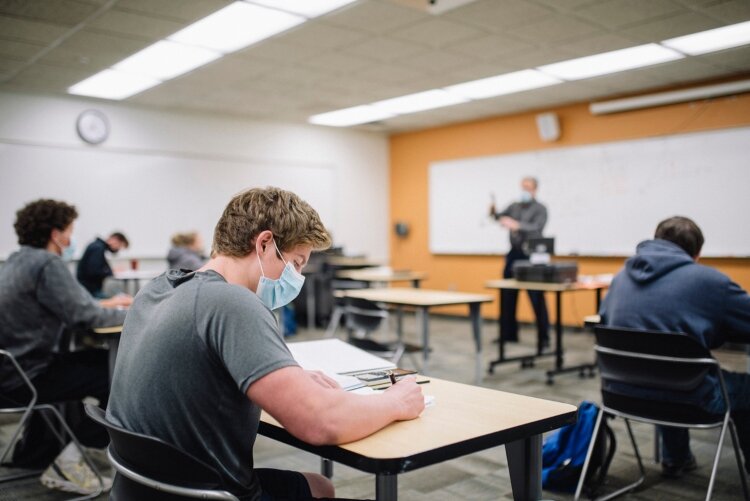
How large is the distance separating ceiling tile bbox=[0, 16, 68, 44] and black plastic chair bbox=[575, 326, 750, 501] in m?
4.23

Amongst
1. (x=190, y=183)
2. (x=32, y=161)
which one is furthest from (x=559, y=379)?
(x=32, y=161)

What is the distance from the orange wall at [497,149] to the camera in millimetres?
6312

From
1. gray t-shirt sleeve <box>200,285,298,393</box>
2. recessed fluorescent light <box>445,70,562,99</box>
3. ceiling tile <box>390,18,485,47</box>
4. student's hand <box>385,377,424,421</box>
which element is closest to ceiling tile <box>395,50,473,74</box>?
ceiling tile <box>390,18,485,47</box>

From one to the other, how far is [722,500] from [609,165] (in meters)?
4.93

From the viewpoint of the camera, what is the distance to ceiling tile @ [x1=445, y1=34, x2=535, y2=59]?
4867mm

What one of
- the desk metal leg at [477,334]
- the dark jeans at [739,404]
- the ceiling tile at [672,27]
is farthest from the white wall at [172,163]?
the dark jeans at [739,404]

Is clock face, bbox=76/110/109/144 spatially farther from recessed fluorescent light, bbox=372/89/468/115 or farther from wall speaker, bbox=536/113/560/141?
wall speaker, bbox=536/113/560/141

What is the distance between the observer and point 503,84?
21.1ft

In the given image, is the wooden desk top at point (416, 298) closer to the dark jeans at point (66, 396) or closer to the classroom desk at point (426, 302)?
the classroom desk at point (426, 302)

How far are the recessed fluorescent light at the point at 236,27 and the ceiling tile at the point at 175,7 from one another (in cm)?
10

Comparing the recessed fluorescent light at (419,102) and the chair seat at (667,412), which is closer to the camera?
the chair seat at (667,412)

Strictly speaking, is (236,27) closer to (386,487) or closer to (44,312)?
(44,312)

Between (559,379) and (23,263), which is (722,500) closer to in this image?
(559,379)

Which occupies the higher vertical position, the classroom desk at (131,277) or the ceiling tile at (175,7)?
the ceiling tile at (175,7)
